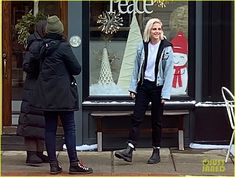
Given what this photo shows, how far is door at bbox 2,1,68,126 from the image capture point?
778 cm

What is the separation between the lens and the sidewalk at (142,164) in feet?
20.9

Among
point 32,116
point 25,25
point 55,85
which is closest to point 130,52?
point 25,25

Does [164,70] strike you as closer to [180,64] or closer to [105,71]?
[180,64]

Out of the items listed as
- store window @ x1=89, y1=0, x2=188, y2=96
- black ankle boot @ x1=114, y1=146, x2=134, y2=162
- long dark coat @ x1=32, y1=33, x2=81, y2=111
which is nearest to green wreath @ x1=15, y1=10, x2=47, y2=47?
store window @ x1=89, y1=0, x2=188, y2=96

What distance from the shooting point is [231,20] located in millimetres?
7500

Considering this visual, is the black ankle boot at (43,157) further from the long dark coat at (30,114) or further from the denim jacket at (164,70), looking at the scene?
the denim jacket at (164,70)

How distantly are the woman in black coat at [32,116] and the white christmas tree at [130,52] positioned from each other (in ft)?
4.76

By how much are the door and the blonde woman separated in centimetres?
155

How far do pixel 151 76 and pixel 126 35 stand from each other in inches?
46.8

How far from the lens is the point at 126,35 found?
25.2 ft

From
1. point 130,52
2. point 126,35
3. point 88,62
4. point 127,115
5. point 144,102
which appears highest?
point 126,35

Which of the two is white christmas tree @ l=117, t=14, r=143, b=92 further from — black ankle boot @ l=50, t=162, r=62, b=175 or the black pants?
black ankle boot @ l=50, t=162, r=62, b=175

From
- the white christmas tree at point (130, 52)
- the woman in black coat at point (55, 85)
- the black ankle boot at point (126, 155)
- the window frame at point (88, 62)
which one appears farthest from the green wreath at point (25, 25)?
the black ankle boot at point (126, 155)

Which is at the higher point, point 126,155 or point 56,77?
point 56,77
